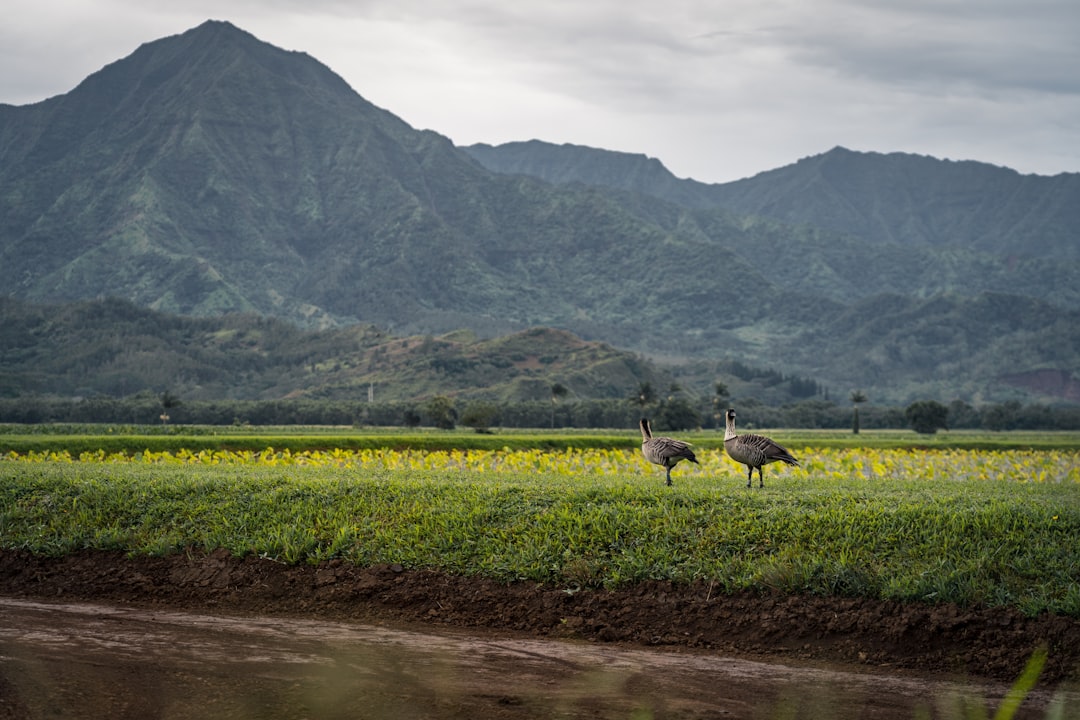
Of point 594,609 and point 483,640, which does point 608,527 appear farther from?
point 483,640

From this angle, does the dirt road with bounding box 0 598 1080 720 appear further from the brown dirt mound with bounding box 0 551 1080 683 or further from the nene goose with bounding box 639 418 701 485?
the nene goose with bounding box 639 418 701 485

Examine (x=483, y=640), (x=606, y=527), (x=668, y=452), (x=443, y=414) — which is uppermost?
(x=668, y=452)

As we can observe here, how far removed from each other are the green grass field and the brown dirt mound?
0.69 feet

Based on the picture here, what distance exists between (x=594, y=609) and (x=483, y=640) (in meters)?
1.52

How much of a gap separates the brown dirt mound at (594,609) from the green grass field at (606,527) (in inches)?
8.3

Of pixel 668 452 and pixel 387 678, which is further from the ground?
pixel 668 452

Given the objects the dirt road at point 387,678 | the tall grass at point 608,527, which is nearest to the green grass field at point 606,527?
the tall grass at point 608,527

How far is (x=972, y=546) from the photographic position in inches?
545

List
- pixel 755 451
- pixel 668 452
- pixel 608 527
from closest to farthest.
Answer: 1. pixel 608 527
2. pixel 755 451
3. pixel 668 452

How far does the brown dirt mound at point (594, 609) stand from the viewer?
12352 mm

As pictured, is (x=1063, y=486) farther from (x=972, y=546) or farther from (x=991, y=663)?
(x=991, y=663)

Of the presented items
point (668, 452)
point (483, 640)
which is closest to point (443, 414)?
point (668, 452)

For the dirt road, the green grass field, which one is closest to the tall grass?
the green grass field

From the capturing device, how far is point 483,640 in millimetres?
13109
